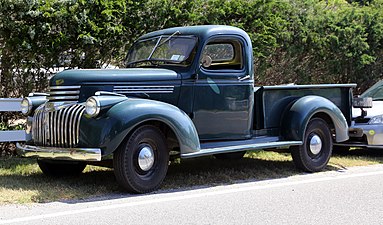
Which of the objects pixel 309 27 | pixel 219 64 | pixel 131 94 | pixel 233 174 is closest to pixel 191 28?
pixel 219 64

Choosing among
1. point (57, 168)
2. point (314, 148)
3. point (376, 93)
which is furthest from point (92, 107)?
point (376, 93)

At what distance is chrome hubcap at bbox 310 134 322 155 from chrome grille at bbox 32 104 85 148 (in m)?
3.78

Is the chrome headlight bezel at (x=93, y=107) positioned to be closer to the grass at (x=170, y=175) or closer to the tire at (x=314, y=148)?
the grass at (x=170, y=175)

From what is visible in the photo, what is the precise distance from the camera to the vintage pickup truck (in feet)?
23.4

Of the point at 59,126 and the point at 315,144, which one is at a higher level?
the point at 59,126

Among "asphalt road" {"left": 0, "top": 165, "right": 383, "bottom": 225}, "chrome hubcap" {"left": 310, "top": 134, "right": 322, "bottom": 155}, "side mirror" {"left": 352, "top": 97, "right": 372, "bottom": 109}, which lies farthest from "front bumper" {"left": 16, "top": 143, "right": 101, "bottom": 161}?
"side mirror" {"left": 352, "top": 97, "right": 372, "bottom": 109}

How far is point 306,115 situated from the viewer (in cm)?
898

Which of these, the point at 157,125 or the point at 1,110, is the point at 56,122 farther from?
the point at 1,110

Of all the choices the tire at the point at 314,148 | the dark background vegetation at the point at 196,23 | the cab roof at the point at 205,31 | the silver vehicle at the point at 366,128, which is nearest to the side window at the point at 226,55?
the cab roof at the point at 205,31

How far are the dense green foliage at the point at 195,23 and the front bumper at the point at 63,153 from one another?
2535 millimetres

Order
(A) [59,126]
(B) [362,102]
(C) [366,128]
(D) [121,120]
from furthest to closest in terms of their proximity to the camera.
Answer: (C) [366,128], (B) [362,102], (A) [59,126], (D) [121,120]

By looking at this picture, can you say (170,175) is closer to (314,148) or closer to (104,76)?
(104,76)

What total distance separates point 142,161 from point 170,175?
57.9 inches

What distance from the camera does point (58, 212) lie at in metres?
6.34
